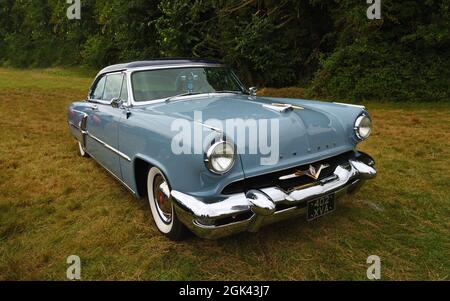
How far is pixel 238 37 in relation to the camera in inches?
500

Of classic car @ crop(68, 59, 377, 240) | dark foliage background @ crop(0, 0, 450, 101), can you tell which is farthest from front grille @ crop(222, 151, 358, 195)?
dark foliage background @ crop(0, 0, 450, 101)

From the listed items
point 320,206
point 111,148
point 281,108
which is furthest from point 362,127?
point 111,148

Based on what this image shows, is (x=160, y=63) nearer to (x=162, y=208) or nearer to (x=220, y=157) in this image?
(x=162, y=208)

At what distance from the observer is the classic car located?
239cm

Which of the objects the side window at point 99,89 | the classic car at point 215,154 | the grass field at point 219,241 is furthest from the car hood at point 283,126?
the side window at point 99,89

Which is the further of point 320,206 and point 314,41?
point 314,41

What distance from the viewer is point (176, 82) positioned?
12.0 ft

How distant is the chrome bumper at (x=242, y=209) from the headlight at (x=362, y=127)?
685mm

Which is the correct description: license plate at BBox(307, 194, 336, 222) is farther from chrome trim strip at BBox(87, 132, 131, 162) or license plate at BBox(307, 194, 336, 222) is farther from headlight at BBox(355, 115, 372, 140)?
chrome trim strip at BBox(87, 132, 131, 162)

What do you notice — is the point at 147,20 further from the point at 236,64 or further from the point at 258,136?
the point at 258,136

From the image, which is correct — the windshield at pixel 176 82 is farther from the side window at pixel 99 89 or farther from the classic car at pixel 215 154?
the side window at pixel 99 89

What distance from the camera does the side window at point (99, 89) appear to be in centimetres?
443

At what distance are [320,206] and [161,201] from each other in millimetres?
1249
